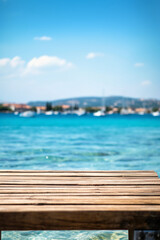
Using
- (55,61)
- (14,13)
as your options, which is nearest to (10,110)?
(55,61)

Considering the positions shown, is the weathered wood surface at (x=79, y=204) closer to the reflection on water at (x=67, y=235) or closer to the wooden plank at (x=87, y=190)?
the wooden plank at (x=87, y=190)

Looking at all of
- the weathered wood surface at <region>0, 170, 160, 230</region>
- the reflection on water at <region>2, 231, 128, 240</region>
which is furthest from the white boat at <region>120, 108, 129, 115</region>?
the weathered wood surface at <region>0, 170, 160, 230</region>

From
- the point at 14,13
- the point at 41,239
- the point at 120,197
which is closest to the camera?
the point at 120,197

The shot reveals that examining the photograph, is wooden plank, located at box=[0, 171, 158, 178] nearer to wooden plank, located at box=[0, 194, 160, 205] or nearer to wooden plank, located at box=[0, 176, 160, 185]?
wooden plank, located at box=[0, 176, 160, 185]

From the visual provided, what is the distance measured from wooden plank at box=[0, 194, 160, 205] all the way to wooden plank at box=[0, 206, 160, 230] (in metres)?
0.10

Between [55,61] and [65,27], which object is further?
[55,61]

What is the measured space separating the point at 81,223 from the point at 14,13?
184 ft

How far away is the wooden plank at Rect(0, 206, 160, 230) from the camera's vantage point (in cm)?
171

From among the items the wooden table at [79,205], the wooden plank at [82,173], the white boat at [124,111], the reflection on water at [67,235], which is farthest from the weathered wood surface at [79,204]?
the white boat at [124,111]

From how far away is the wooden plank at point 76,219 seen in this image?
1.71 meters

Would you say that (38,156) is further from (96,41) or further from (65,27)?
(96,41)

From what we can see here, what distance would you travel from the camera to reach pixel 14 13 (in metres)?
53.1

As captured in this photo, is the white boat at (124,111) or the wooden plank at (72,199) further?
the white boat at (124,111)

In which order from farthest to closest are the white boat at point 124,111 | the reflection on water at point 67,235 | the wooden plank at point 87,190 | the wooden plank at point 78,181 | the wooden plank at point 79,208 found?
the white boat at point 124,111
the reflection on water at point 67,235
the wooden plank at point 78,181
the wooden plank at point 87,190
the wooden plank at point 79,208
